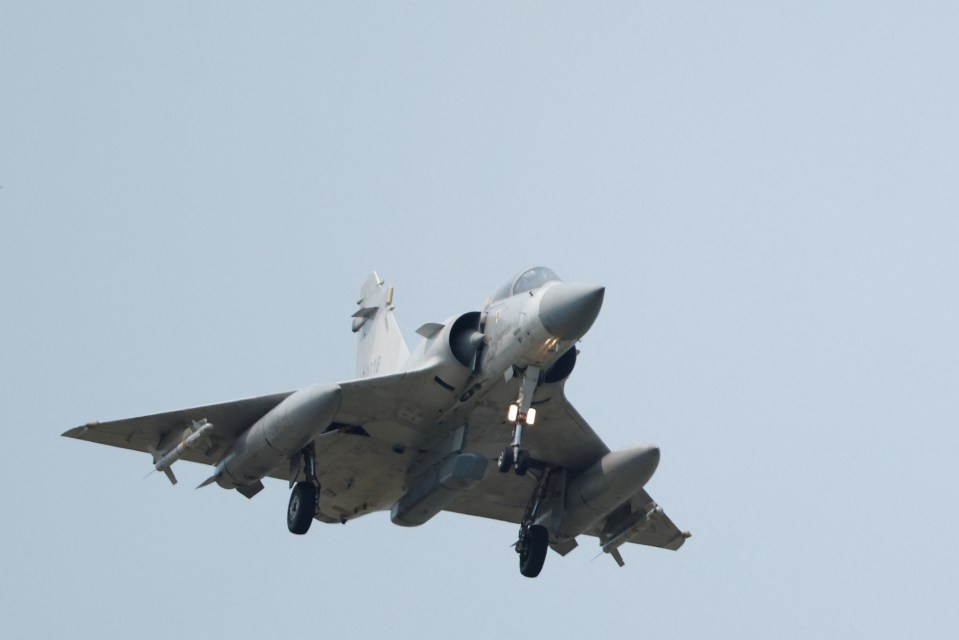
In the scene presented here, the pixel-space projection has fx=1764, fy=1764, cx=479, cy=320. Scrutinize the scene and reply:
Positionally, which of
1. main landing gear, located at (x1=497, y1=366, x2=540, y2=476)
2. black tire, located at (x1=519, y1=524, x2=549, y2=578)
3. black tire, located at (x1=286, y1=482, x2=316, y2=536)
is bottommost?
black tire, located at (x1=519, y1=524, x2=549, y2=578)

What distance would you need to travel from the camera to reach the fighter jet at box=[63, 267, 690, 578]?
88.8ft

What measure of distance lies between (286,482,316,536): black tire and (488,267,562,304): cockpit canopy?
4.36m

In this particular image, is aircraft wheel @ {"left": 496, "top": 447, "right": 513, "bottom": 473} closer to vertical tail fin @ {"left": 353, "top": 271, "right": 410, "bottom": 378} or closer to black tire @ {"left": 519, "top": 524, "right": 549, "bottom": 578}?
black tire @ {"left": 519, "top": 524, "right": 549, "bottom": 578}

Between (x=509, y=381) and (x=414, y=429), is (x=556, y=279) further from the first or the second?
(x=414, y=429)

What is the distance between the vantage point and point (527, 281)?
90.5 ft

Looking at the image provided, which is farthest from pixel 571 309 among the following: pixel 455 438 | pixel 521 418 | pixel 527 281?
pixel 455 438

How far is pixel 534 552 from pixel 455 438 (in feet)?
9.00

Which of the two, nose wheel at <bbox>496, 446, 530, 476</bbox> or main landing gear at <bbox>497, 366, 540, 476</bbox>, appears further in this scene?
main landing gear at <bbox>497, 366, 540, 476</bbox>

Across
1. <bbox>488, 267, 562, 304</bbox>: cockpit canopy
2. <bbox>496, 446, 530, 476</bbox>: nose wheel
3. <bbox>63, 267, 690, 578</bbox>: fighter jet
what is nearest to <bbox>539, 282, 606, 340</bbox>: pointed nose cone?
<bbox>63, 267, 690, 578</bbox>: fighter jet

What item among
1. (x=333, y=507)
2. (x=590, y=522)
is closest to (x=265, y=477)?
(x=333, y=507)

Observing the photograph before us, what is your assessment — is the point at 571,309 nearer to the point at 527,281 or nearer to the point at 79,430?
the point at 527,281

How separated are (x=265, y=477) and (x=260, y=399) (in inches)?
81.3

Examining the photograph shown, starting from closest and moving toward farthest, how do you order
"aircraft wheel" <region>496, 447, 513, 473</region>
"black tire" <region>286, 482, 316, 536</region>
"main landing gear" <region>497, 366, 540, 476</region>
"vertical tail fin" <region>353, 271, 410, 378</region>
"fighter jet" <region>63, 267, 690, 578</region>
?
"aircraft wheel" <region>496, 447, 513, 473</region> → "main landing gear" <region>497, 366, 540, 476</region> → "fighter jet" <region>63, 267, 690, 578</region> → "black tire" <region>286, 482, 316, 536</region> → "vertical tail fin" <region>353, 271, 410, 378</region>

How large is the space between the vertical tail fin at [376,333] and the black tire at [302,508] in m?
3.79
